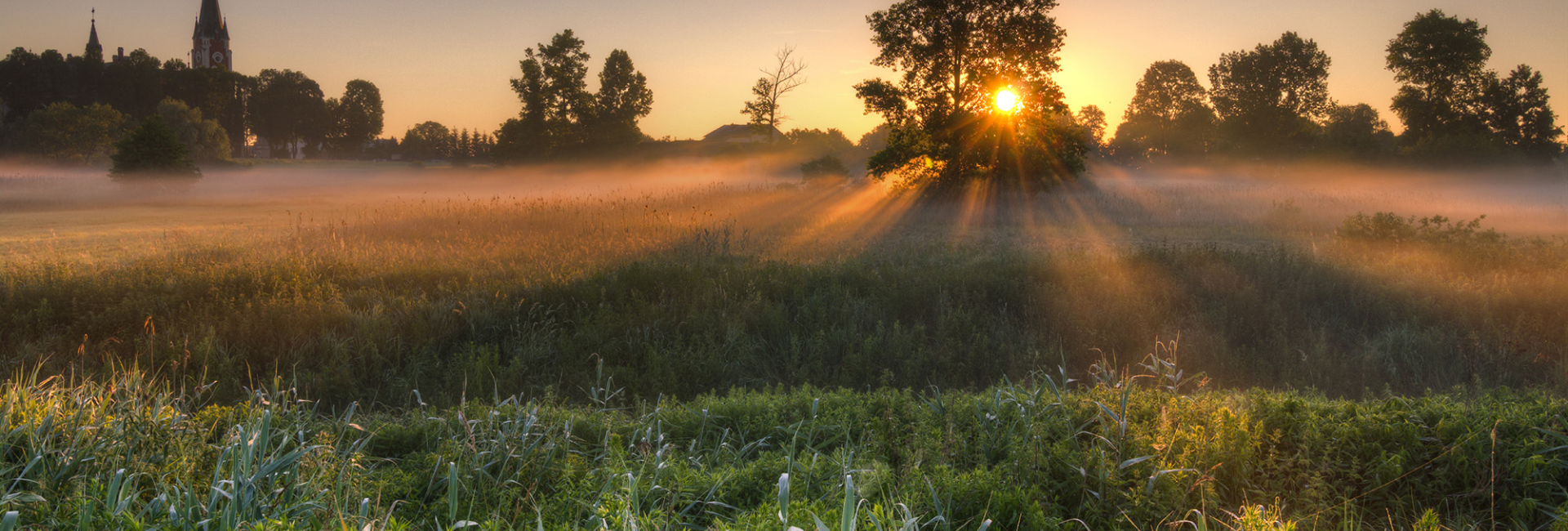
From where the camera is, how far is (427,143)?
268 feet

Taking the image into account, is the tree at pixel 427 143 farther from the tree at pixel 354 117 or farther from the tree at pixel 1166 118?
the tree at pixel 1166 118

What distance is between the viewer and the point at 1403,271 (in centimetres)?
910

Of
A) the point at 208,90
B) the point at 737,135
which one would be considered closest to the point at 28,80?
the point at 208,90

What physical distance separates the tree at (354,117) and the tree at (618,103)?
130ft

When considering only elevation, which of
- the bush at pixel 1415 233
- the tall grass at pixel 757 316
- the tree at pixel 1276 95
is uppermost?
the tree at pixel 1276 95

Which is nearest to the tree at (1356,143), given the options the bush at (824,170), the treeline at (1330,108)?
the treeline at (1330,108)

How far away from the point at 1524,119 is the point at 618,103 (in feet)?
171

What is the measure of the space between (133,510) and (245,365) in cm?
484

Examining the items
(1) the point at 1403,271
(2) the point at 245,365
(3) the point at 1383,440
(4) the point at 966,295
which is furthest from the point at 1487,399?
(2) the point at 245,365

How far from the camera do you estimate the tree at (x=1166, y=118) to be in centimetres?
4988

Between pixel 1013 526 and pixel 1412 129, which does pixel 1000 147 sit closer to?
pixel 1013 526

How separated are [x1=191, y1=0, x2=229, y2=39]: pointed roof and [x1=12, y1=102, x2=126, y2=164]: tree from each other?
5671 centimetres

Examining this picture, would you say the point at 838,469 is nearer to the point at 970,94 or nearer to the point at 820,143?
the point at 970,94

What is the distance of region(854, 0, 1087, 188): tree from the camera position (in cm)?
2027
